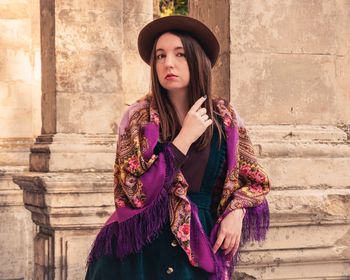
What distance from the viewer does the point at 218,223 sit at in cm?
348

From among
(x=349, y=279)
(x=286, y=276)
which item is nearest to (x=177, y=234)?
(x=286, y=276)

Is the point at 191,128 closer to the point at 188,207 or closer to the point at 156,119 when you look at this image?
the point at 156,119

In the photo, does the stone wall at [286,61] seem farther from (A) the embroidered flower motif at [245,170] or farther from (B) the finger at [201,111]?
(B) the finger at [201,111]

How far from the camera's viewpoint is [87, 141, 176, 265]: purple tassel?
10.9 ft

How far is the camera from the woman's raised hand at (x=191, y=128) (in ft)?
10.9

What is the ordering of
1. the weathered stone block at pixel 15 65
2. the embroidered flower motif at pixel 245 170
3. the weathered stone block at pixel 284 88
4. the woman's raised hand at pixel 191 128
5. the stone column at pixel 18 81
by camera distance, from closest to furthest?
the woman's raised hand at pixel 191 128
the embroidered flower motif at pixel 245 170
the weathered stone block at pixel 284 88
the stone column at pixel 18 81
the weathered stone block at pixel 15 65

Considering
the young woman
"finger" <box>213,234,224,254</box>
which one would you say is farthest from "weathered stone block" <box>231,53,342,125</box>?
"finger" <box>213,234,224,254</box>

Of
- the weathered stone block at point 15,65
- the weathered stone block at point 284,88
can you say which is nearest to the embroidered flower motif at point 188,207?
the weathered stone block at point 284,88

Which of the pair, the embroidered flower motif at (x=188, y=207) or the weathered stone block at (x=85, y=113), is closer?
the embroidered flower motif at (x=188, y=207)

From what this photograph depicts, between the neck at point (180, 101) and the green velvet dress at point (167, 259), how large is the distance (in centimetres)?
14

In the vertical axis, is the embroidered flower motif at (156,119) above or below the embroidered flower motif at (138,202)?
above

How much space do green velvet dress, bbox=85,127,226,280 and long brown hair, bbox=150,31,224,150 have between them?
64 mm

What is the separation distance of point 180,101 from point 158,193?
370 mm

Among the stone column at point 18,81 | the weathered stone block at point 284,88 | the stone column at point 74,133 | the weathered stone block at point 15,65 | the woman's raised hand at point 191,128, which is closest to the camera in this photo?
the woman's raised hand at point 191,128
